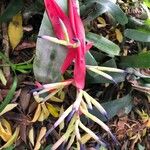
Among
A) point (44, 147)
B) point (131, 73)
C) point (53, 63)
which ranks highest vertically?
point (53, 63)

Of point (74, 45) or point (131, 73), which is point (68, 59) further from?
point (131, 73)

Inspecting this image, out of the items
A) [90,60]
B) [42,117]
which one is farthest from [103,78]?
[42,117]

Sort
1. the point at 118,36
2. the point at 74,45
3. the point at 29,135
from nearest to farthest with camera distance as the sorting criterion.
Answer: the point at 74,45
the point at 29,135
the point at 118,36

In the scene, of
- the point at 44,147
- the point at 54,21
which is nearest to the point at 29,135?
the point at 44,147

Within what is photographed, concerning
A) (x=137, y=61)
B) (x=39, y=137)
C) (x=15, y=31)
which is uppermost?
(x=15, y=31)

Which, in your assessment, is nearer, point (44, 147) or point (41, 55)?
point (41, 55)

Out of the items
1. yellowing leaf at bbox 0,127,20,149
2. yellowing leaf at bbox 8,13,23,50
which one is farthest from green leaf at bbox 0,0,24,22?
yellowing leaf at bbox 0,127,20,149

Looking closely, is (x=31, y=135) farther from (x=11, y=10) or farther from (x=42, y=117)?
(x=11, y=10)
